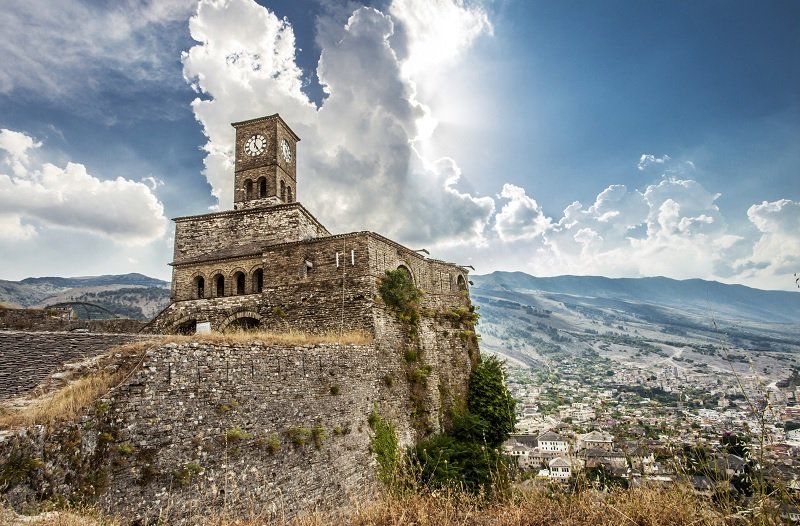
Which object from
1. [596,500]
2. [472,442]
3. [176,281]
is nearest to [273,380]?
[596,500]

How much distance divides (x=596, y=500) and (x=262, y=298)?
733 inches

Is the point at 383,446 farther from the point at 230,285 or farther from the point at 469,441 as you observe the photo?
the point at 230,285

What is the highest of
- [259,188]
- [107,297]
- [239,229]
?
[259,188]

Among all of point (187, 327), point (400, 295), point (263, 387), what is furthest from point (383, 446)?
point (187, 327)

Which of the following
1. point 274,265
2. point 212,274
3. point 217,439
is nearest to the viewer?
point 217,439

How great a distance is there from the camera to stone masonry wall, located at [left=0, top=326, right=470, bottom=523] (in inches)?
327

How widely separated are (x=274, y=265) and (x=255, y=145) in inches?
573

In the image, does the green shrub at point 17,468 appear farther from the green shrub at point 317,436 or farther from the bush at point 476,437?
the bush at point 476,437

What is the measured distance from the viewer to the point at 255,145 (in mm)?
32469

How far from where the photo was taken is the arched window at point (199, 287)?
25.7 m

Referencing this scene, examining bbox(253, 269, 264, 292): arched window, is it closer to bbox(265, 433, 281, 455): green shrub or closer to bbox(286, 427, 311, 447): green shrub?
bbox(286, 427, 311, 447): green shrub

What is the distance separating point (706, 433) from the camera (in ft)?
19.1

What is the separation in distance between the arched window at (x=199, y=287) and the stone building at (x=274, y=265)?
0.06 meters

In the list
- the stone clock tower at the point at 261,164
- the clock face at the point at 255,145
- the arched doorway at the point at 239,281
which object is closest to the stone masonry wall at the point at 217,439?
the arched doorway at the point at 239,281
